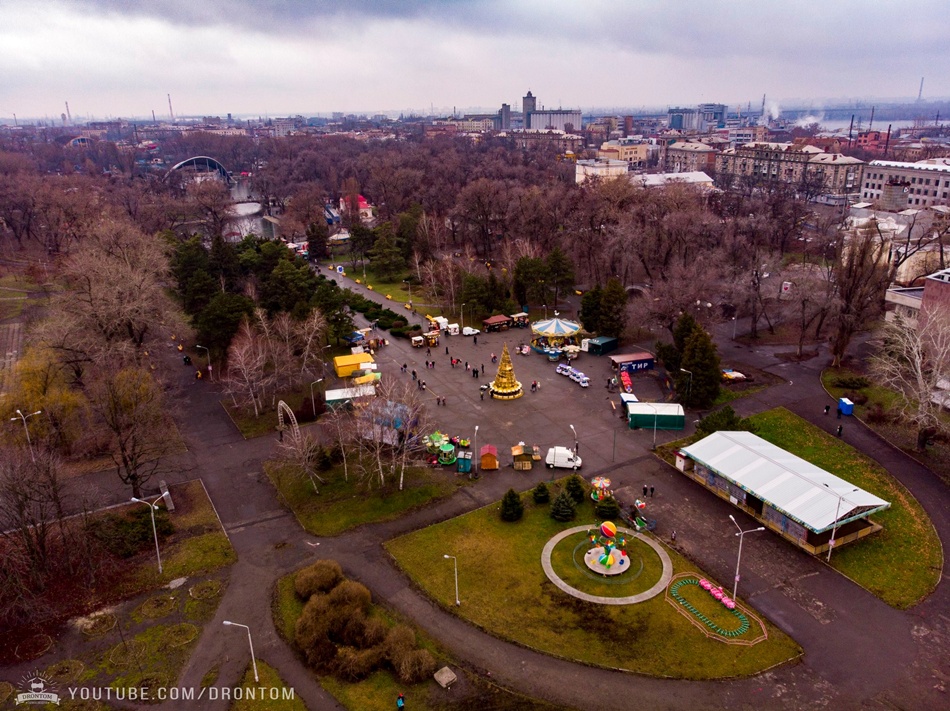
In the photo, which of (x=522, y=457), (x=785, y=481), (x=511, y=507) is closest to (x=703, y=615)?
(x=785, y=481)

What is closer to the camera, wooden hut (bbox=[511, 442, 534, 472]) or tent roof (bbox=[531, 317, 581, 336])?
wooden hut (bbox=[511, 442, 534, 472])

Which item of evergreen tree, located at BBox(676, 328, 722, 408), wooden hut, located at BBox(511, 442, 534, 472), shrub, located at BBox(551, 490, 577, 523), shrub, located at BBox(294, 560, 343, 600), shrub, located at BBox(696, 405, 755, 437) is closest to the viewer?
shrub, located at BBox(294, 560, 343, 600)

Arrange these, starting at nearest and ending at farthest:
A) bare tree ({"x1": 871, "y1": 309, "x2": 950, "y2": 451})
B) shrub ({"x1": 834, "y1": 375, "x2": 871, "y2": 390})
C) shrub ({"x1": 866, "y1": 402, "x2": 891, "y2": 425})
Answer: bare tree ({"x1": 871, "y1": 309, "x2": 950, "y2": 451})
shrub ({"x1": 866, "y1": 402, "x2": 891, "y2": 425})
shrub ({"x1": 834, "y1": 375, "x2": 871, "y2": 390})

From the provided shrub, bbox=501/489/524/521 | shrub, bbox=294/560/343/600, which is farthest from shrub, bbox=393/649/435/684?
shrub, bbox=501/489/524/521

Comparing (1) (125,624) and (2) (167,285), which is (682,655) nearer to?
(1) (125,624)

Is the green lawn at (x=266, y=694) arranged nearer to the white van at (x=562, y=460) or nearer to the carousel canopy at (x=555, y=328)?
the white van at (x=562, y=460)

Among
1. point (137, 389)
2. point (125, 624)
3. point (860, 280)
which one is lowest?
point (125, 624)

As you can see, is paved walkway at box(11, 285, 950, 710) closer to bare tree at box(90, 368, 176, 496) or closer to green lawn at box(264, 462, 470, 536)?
green lawn at box(264, 462, 470, 536)

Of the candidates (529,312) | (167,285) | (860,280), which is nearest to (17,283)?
(167,285)
